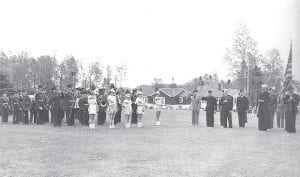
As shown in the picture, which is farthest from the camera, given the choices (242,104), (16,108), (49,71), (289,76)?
(49,71)

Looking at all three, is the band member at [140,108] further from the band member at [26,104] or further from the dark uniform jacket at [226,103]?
the band member at [26,104]

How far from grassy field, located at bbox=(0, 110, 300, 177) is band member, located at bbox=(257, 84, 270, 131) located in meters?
3.45

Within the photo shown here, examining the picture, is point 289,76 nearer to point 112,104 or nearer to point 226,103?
point 226,103

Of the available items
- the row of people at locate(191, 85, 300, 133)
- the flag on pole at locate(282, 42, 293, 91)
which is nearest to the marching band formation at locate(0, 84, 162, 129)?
the row of people at locate(191, 85, 300, 133)

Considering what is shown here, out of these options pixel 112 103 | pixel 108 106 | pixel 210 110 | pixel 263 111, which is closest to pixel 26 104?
pixel 108 106

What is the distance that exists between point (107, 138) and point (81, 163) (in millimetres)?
4939

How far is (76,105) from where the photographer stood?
20.6 metres

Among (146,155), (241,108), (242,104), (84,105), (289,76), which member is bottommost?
(146,155)

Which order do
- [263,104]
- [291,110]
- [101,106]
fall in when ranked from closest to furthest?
[291,110] → [263,104] → [101,106]

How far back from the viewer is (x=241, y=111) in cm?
2142

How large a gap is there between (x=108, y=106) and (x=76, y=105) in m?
2.04

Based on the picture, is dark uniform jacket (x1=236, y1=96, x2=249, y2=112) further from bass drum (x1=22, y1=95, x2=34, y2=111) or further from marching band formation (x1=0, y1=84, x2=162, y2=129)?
bass drum (x1=22, y1=95, x2=34, y2=111)

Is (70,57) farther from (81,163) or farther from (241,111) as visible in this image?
(81,163)

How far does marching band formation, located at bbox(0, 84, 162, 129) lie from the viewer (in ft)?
64.0
